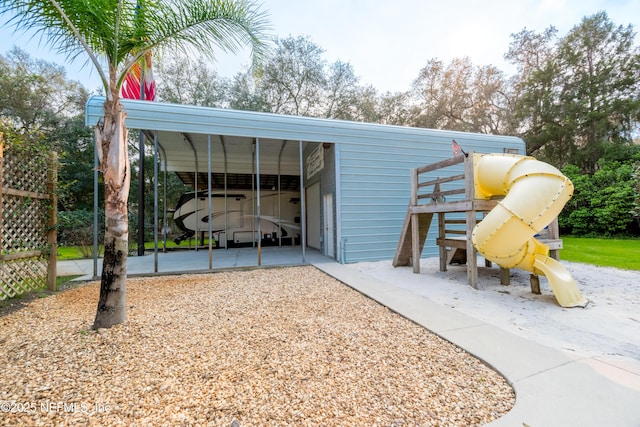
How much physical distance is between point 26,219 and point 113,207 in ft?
8.47

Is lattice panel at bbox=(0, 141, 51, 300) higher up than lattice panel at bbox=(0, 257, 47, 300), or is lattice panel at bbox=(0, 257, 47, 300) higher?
lattice panel at bbox=(0, 141, 51, 300)

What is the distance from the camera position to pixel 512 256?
371 centimetres

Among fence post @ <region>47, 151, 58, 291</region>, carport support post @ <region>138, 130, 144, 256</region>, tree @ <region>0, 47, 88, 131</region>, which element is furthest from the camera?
tree @ <region>0, 47, 88, 131</region>

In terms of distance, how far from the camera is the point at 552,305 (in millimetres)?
3615

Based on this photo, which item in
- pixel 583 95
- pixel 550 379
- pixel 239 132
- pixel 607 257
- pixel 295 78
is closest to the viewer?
pixel 550 379

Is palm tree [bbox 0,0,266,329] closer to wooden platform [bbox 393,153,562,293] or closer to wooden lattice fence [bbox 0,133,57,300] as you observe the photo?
wooden lattice fence [bbox 0,133,57,300]

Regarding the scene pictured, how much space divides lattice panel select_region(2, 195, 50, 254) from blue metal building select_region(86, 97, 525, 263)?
7.09 ft

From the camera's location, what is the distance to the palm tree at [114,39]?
274 centimetres

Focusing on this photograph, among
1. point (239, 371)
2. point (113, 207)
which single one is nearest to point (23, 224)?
point (113, 207)

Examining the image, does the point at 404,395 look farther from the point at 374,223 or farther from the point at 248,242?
the point at 248,242

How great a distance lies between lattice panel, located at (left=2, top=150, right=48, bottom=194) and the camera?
378 cm

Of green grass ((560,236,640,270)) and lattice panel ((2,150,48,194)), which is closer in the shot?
lattice panel ((2,150,48,194))

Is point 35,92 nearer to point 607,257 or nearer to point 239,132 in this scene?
point 239,132

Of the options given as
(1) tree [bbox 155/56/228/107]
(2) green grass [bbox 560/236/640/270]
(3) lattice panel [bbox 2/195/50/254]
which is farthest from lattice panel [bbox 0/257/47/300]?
(1) tree [bbox 155/56/228/107]
